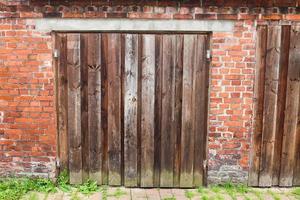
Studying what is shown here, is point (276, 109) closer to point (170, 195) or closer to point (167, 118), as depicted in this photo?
point (167, 118)

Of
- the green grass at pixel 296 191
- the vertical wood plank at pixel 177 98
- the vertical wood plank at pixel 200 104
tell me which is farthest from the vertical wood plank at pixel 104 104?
the green grass at pixel 296 191

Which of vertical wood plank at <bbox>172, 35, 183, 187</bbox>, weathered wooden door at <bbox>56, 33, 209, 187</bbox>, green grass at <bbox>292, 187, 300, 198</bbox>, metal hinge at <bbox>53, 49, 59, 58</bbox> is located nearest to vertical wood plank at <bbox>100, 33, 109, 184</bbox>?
weathered wooden door at <bbox>56, 33, 209, 187</bbox>

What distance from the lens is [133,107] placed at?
523 centimetres

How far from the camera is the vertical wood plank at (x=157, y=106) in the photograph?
5113mm

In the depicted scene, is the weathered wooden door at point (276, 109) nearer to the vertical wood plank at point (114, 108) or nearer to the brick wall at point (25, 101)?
the vertical wood plank at point (114, 108)

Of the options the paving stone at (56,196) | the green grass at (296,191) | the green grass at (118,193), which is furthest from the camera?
the green grass at (296,191)

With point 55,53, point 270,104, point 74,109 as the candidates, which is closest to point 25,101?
point 74,109

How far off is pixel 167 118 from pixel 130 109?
1.75ft

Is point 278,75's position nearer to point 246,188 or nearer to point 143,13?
point 246,188

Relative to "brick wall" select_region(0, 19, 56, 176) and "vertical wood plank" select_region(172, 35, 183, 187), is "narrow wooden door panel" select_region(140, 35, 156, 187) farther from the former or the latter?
"brick wall" select_region(0, 19, 56, 176)

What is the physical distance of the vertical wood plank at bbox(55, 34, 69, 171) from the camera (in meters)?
5.11

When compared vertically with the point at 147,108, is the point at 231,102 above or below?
above

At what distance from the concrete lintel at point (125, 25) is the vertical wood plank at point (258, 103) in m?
0.54

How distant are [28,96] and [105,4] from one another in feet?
5.39
